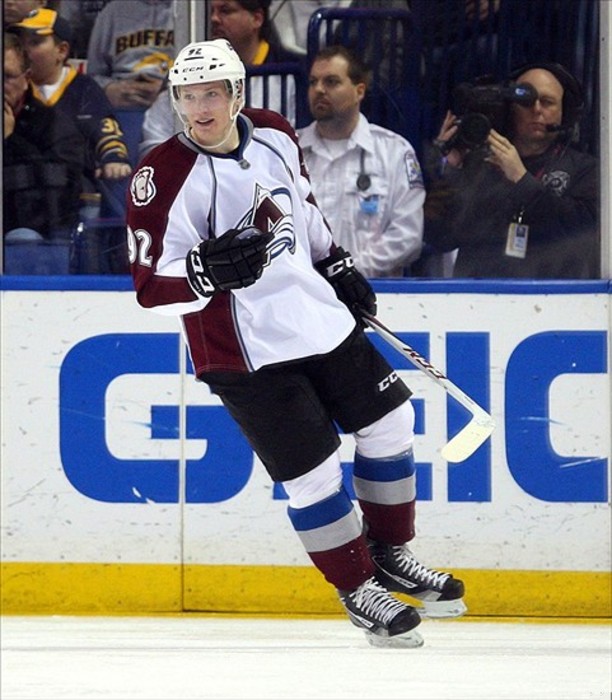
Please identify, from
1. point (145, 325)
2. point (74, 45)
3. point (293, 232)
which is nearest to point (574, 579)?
point (145, 325)

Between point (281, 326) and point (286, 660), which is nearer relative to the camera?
point (281, 326)

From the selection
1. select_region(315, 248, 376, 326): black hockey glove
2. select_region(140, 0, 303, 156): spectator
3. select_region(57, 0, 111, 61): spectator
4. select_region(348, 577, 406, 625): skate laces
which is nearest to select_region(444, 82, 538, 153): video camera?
select_region(140, 0, 303, 156): spectator

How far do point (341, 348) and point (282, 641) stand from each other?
1.45m

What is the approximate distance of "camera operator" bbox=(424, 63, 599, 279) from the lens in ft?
18.6

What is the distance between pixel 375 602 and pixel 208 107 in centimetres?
122

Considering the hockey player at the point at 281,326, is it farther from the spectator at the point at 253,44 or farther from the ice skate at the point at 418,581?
the spectator at the point at 253,44

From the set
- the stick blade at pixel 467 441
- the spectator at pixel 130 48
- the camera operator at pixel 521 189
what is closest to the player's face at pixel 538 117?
the camera operator at pixel 521 189

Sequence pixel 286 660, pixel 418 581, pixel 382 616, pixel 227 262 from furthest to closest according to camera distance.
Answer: pixel 286 660
pixel 418 581
pixel 382 616
pixel 227 262

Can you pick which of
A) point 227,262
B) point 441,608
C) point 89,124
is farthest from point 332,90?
point 441,608

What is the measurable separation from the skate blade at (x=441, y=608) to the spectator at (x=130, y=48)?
2.36m

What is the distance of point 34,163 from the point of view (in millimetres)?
5754

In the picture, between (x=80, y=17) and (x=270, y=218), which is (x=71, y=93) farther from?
(x=270, y=218)

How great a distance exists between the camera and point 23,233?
5.76 metres

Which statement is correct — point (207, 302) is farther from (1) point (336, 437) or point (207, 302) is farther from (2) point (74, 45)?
(2) point (74, 45)
